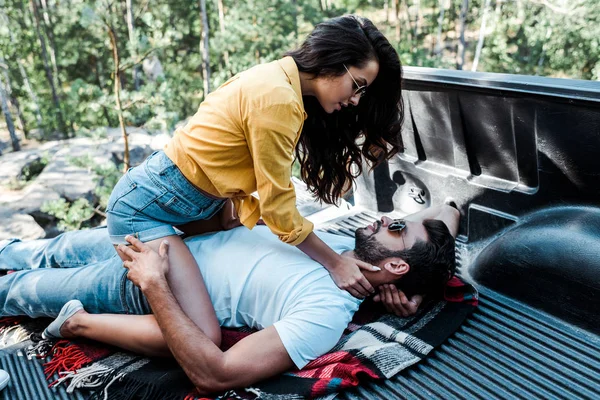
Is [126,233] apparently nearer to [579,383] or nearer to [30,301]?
[30,301]

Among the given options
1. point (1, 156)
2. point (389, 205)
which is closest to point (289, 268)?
point (389, 205)

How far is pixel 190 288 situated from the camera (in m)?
1.89

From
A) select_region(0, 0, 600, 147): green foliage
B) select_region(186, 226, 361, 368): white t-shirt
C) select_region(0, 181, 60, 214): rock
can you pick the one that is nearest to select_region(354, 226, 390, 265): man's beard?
select_region(186, 226, 361, 368): white t-shirt

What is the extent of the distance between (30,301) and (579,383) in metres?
2.27

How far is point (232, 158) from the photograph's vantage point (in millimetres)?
1877

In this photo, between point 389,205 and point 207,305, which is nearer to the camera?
point 207,305

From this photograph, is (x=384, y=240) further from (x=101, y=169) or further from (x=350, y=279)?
(x=101, y=169)

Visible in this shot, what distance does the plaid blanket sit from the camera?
1.70 m

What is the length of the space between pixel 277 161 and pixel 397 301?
834mm

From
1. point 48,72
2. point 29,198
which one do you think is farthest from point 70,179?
point 48,72

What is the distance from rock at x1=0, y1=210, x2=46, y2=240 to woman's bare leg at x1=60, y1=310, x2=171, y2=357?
654cm

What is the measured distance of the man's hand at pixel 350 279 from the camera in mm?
1981

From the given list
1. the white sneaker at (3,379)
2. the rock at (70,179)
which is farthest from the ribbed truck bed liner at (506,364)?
the rock at (70,179)

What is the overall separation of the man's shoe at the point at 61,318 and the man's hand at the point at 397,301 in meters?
1.29
